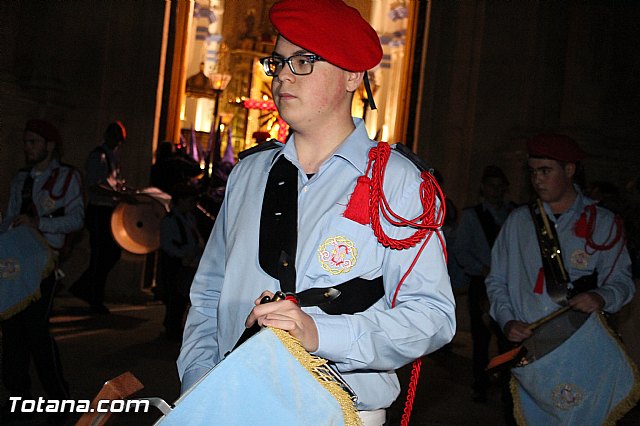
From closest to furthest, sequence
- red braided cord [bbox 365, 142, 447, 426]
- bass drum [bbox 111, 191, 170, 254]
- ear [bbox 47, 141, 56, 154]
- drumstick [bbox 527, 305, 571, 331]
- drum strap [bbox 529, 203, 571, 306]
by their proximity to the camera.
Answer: red braided cord [bbox 365, 142, 447, 426] → drumstick [bbox 527, 305, 571, 331] → drum strap [bbox 529, 203, 571, 306] → ear [bbox 47, 141, 56, 154] → bass drum [bbox 111, 191, 170, 254]

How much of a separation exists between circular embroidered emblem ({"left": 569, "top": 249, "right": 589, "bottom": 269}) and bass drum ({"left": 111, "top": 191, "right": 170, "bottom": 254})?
21.8ft

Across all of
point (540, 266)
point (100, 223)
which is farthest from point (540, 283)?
point (100, 223)

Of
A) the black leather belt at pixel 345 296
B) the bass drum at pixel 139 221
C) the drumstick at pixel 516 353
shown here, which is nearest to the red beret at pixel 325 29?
the black leather belt at pixel 345 296

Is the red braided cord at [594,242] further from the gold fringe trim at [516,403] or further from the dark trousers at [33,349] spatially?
the dark trousers at [33,349]

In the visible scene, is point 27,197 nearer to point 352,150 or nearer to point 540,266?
point 540,266

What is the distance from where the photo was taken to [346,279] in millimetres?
2451

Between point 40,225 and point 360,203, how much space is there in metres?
4.43

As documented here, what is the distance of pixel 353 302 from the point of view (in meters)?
2.46

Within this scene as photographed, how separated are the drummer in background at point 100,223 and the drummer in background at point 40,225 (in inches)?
171

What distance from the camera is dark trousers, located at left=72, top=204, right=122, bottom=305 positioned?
36.5ft

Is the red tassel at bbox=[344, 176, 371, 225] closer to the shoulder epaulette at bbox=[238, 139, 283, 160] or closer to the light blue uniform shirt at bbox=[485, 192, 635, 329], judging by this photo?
the shoulder epaulette at bbox=[238, 139, 283, 160]

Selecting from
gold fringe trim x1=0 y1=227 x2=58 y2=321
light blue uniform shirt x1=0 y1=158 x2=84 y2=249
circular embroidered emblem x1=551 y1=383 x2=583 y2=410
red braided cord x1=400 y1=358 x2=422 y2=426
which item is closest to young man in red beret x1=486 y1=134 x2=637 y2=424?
circular embroidered emblem x1=551 y1=383 x2=583 y2=410

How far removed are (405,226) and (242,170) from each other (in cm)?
61

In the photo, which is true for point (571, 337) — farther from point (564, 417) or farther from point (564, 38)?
point (564, 38)
